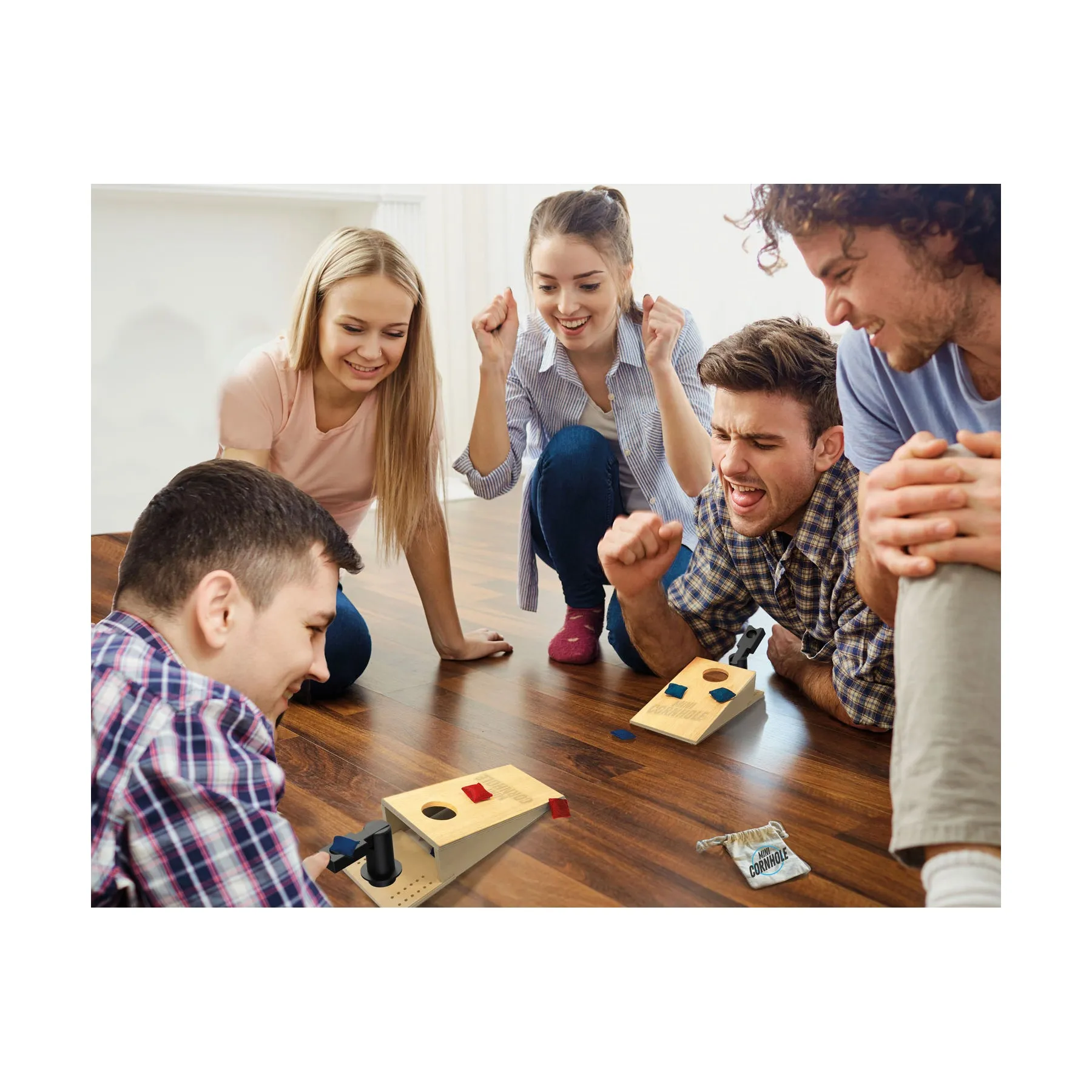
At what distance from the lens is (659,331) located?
1.59 metres

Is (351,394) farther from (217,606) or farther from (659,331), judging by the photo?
(217,606)

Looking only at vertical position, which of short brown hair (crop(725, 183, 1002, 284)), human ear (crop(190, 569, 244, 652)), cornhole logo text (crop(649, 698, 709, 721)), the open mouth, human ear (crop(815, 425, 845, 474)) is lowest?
cornhole logo text (crop(649, 698, 709, 721))

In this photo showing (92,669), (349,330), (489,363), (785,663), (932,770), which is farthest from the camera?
(785,663)

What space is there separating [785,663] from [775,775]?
0.44 m

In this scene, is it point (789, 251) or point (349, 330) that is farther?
point (789, 251)

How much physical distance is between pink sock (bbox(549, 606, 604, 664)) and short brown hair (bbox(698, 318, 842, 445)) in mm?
644

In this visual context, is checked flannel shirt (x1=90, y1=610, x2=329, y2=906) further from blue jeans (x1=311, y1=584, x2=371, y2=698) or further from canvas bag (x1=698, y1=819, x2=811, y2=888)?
blue jeans (x1=311, y1=584, x2=371, y2=698)

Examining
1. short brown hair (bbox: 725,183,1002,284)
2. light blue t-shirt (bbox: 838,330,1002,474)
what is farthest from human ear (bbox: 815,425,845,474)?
short brown hair (bbox: 725,183,1002,284)

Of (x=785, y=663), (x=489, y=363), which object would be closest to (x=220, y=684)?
(x=489, y=363)

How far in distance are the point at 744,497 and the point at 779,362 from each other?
22 centimetres

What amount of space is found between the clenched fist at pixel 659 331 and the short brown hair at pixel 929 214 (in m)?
0.49

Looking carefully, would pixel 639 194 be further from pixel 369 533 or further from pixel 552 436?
pixel 369 533

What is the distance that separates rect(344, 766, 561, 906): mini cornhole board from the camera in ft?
4.02

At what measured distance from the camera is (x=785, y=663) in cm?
191
